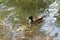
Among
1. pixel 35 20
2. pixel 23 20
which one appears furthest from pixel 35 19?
pixel 23 20

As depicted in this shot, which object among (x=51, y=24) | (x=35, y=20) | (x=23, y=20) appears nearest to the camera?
(x=51, y=24)

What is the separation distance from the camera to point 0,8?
8.13m

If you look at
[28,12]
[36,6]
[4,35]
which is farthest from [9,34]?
[36,6]

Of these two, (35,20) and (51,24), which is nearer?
(51,24)

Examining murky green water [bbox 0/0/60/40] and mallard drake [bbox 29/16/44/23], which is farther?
mallard drake [bbox 29/16/44/23]

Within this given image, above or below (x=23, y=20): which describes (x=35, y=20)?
below

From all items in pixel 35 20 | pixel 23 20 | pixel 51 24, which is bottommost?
pixel 51 24

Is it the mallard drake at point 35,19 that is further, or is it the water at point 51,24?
the mallard drake at point 35,19

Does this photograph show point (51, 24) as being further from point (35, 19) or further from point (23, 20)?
point (23, 20)

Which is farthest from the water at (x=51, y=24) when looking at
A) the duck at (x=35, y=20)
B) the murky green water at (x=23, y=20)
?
the duck at (x=35, y=20)

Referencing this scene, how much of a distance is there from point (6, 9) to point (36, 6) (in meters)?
1.18

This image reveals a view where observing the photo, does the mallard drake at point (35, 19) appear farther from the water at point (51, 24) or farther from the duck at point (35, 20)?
the water at point (51, 24)

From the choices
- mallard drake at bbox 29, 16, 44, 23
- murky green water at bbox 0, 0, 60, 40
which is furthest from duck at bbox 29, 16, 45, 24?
murky green water at bbox 0, 0, 60, 40

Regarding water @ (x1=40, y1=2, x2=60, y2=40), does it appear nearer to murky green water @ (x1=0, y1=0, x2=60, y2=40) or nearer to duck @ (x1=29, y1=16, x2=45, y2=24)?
murky green water @ (x1=0, y1=0, x2=60, y2=40)
